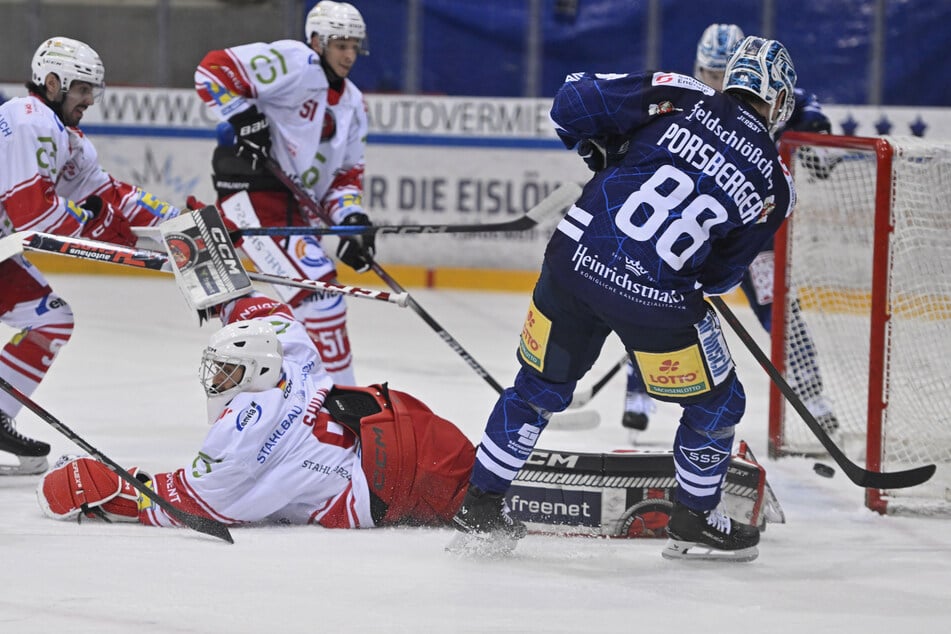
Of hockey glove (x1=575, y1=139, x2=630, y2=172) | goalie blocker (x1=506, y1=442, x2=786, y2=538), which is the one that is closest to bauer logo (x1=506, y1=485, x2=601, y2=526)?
goalie blocker (x1=506, y1=442, x2=786, y2=538)

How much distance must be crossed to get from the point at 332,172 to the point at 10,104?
3.98 feet

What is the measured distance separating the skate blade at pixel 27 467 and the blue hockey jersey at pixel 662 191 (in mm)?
1688

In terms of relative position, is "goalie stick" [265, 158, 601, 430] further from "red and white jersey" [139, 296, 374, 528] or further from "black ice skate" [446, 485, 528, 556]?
"black ice skate" [446, 485, 528, 556]

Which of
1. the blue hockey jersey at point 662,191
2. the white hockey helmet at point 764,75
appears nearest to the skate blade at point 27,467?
the blue hockey jersey at point 662,191

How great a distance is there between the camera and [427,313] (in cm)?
441

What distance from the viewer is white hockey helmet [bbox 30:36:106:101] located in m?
3.65

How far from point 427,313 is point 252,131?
788 millimetres

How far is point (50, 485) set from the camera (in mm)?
3203

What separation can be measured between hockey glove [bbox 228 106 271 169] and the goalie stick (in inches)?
1.9

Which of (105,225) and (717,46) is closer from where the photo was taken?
(105,225)

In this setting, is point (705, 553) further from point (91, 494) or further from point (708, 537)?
point (91, 494)

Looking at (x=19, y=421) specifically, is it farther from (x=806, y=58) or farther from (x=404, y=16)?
(x=806, y=58)

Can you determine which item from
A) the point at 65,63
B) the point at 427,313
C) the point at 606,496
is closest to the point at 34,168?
the point at 65,63

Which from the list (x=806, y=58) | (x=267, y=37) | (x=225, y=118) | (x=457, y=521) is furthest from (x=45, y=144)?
(x=806, y=58)
